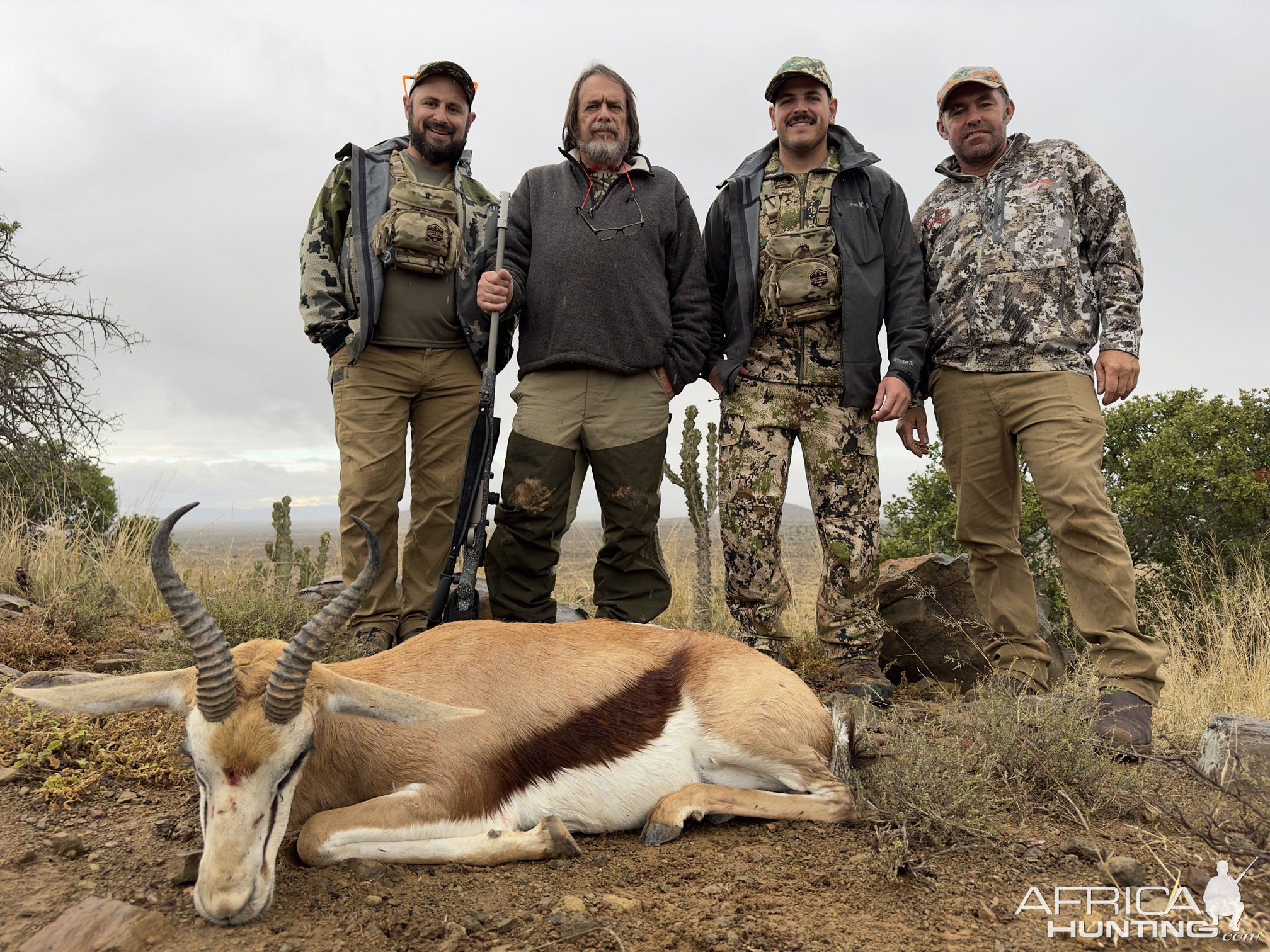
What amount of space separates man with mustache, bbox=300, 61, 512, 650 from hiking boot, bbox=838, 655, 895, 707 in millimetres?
3035

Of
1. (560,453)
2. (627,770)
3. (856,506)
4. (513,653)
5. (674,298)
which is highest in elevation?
(674,298)

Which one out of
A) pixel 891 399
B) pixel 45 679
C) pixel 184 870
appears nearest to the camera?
pixel 184 870

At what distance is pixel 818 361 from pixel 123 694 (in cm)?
446

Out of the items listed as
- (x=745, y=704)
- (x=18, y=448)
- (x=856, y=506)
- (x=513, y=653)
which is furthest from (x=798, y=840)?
(x=18, y=448)

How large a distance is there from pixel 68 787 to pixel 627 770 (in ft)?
8.43

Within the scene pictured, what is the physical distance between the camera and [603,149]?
6125mm

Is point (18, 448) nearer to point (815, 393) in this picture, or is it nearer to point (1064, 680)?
point (815, 393)

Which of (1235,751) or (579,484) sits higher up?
(579,484)

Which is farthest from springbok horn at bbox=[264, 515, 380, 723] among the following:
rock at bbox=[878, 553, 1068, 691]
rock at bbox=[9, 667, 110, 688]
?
Answer: rock at bbox=[878, 553, 1068, 691]

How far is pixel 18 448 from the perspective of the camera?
1145 cm

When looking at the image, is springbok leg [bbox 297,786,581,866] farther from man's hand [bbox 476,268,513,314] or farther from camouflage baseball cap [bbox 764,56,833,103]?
camouflage baseball cap [bbox 764,56,833,103]

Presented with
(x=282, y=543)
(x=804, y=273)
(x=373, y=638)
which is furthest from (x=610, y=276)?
(x=282, y=543)

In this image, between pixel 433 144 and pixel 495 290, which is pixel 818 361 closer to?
pixel 495 290

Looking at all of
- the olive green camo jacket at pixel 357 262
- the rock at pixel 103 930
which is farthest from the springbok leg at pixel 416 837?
the olive green camo jacket at pixel 357 262
